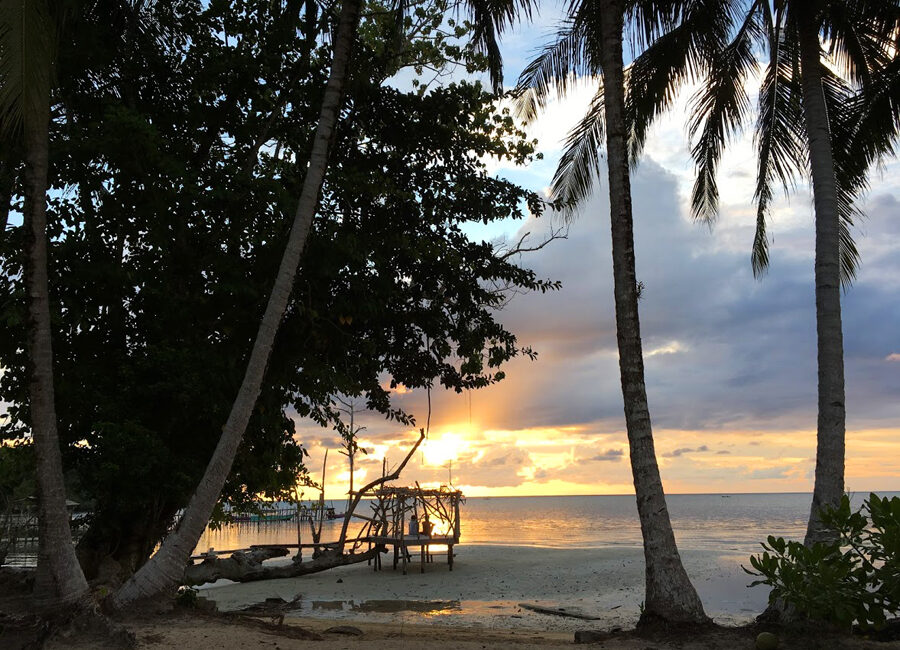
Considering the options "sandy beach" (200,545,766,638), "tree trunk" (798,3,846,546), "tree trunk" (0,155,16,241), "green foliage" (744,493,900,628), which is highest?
"tree trunk" (0,155,16,241)

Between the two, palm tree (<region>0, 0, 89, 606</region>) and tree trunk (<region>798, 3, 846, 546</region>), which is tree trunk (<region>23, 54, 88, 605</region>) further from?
tree trunk (<region>798, 3, 846, 546</region>)

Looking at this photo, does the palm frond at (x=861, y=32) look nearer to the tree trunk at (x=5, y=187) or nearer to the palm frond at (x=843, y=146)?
the palm frond at (x=843, y=146)

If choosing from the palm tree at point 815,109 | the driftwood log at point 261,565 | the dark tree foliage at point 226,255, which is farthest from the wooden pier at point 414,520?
the palm tree at point 815,109

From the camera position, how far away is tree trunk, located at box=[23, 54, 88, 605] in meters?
7.41

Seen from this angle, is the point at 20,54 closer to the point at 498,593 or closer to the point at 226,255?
the point at 226,255

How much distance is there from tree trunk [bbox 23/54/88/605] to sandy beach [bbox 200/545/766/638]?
7794 mm

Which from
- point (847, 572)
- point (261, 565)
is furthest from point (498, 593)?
point (847, 572)

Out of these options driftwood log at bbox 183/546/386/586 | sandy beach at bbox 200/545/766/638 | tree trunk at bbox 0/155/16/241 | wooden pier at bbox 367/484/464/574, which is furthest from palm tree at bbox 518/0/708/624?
wooden pier at bbox 367/484/464/574

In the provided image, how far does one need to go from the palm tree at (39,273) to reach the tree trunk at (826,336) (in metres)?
8.69

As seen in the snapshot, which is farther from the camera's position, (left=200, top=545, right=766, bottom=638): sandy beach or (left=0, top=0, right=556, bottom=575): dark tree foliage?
(left=200, top=545, right=766, bottom=638): sandy beach

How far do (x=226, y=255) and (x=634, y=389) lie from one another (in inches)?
253

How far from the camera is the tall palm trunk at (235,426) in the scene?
794cm

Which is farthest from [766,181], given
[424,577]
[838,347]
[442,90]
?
[424,577]

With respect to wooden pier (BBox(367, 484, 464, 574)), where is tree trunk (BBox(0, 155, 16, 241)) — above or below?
above
